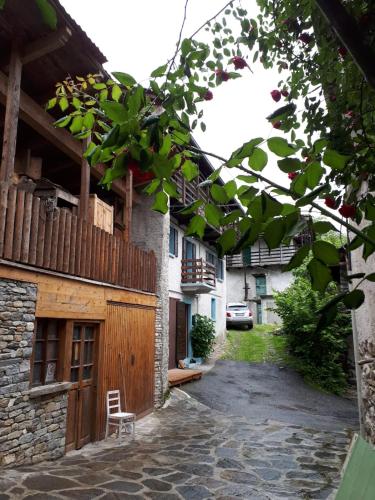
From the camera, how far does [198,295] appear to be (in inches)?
720

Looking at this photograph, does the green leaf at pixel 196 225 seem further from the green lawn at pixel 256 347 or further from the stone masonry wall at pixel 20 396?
the green lawn at pixel 256 347

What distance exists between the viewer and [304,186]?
4.03 feet

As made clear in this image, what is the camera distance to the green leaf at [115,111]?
1.25 meters

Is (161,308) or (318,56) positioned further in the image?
(161,308)

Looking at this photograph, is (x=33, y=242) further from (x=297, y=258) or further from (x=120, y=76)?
(x=297, y=258)

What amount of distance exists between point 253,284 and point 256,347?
37.0ft

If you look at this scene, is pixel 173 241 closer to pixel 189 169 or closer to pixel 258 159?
pixel 189 169

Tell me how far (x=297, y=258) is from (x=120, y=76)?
0.94m

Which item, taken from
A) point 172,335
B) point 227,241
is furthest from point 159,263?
point 227,241

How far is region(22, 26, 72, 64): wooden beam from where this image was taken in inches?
255

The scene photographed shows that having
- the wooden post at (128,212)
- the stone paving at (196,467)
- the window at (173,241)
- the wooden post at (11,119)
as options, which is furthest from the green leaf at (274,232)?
the window at (173,241)

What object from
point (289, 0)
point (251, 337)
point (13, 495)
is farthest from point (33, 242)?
point (251, 337)

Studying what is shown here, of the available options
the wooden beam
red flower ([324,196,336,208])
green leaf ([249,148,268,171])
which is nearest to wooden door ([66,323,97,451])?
the wooden beam

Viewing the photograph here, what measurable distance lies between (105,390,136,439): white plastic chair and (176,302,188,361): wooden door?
7.16m
